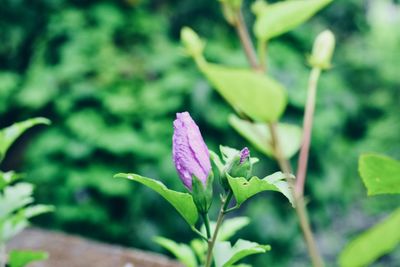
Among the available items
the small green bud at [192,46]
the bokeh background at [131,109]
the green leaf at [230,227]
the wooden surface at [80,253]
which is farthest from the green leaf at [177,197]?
the bokeh background at [131,109]

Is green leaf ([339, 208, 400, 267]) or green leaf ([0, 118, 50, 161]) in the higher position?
green leaf ([0, 118, 50, 161])

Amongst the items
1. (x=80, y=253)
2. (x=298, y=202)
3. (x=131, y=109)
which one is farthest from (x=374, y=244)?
(x=131, y=109)

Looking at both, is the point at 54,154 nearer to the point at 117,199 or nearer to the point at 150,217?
the point at 117,199

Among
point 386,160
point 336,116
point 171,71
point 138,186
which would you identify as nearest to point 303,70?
point 336,116

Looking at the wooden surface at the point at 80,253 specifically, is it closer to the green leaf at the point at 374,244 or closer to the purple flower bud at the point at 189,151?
the purple flower bud at the point at 189,151

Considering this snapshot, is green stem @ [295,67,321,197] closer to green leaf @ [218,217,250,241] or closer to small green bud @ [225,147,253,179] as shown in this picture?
small green bud @ [225,147,253,179]

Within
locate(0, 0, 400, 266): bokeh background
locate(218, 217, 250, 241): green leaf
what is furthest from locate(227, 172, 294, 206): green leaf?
locate(0, 0, 400, 266): bokeh background

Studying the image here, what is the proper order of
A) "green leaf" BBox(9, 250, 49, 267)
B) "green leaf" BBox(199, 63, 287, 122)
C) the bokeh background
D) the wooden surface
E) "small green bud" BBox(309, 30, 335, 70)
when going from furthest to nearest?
1. the bokeh background
2. the wooden surface
3. "green leaf" BBox(9, 250, 49, 267)
4. "small green bud" BBox(309, 30, 335, 70)
5. "green leaf" BBox(199, 63, 287, 122)
